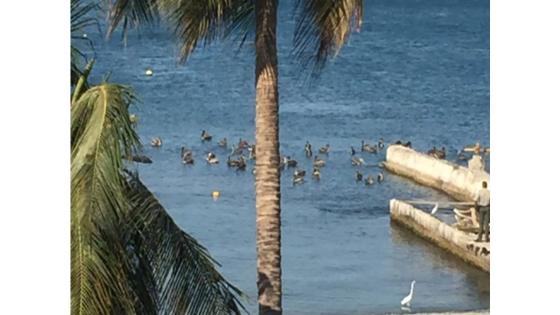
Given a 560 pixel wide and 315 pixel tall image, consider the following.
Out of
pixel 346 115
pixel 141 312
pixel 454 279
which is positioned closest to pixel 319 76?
pixel 346 115

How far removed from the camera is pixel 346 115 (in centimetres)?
763

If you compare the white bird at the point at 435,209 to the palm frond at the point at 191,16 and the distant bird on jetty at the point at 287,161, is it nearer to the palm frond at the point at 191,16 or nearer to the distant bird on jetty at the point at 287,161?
the distant bird on jetty at the point at 287,161

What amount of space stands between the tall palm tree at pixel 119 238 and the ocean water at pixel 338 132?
2.00 metres

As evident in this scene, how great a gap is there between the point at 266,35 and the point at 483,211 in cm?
224

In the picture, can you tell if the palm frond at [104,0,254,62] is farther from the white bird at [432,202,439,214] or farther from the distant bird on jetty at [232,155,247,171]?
the white bird at [432,202,439,214]

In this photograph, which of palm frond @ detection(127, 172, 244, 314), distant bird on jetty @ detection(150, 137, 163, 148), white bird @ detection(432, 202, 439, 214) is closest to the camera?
palm frond @ detection(127, 172, 244, 314)

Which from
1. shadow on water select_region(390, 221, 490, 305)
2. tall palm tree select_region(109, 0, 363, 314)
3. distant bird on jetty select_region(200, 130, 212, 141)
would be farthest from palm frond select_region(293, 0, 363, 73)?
shadow on water select_region(390, 221, 490, 305)

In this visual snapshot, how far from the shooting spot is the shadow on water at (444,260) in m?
7.73

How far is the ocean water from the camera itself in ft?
23.7

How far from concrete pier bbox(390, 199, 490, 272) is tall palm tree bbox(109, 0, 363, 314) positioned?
1737mm

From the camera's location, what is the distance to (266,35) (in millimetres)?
6012

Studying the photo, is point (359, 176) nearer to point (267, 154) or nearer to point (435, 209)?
point (435, 209)

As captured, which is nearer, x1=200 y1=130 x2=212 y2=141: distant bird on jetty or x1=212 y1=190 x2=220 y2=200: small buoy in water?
x1=200 y1=130 x2=212 y2=141: distant bird on jetty
